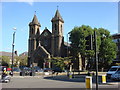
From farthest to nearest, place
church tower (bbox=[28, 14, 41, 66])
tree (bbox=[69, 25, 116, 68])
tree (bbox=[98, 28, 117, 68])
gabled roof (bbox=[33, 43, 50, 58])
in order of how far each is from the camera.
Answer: church tower (bbox=[28, 14, 41, 66]) < gabled roof (bbox=[33, 43, 50, 58]) < tree (bbox=[98, 28, 117, 68]) < tree (bbox=[69, 25, 116, 68])

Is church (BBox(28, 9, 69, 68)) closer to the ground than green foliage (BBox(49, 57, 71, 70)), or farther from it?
farther from it

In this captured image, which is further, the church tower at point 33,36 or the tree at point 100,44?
the church tower at point 33,36

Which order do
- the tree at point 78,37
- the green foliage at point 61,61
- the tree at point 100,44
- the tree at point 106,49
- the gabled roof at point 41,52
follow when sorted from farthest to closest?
the gabled roof at point 41,52 < the tree at point 106,49 < the tree at point 100,44 < the tree at point 78,37 < the green foliage at point 61,61

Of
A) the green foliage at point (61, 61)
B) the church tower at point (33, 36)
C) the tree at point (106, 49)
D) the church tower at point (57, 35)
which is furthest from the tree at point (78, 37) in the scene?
the church tower at point (33, 36)

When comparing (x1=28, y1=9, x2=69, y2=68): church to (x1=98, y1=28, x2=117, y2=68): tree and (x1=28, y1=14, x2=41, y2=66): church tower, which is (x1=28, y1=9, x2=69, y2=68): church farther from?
(x1=98, y1=28, x2=117, y2=68): tree

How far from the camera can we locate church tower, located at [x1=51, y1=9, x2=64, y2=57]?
277 ft

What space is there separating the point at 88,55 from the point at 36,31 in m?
33.9

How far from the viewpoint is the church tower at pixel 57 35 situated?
84419mm

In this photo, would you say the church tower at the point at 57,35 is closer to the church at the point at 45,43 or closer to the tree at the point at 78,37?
the church at the point at 45,43

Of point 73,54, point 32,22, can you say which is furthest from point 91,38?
point 32,22

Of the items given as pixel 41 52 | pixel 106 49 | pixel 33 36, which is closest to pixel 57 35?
pixel 41 52

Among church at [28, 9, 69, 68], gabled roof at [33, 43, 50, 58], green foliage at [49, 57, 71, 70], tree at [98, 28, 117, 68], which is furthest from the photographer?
church at [28, 9, 69, 68]

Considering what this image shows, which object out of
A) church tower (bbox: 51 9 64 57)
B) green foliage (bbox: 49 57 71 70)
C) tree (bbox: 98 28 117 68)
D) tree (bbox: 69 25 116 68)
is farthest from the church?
tree (bbox: 98 28 117 68)

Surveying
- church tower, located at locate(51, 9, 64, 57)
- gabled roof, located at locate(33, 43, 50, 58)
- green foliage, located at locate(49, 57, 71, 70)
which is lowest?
green foliage, located at locate(49, 57, 71, 70)
